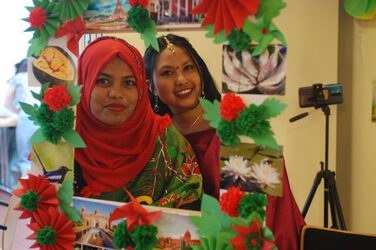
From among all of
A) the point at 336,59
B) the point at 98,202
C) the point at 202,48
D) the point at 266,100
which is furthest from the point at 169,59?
the point at 336,59

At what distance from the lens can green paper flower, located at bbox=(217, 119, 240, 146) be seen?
110 centimetres

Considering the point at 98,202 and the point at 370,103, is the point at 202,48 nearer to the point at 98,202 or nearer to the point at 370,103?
the point at 98,202

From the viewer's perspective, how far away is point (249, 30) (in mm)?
1073

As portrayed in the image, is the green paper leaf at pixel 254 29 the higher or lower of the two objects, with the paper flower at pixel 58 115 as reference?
higher

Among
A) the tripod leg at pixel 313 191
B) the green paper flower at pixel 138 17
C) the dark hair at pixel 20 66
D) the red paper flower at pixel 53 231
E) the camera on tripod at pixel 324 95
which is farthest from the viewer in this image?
the dark hair at pixel 20 66

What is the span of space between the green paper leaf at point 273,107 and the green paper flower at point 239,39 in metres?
0.16

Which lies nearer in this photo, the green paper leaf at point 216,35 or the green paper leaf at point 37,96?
the green paper leaf at point 216,35

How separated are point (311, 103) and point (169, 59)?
3.33 feet

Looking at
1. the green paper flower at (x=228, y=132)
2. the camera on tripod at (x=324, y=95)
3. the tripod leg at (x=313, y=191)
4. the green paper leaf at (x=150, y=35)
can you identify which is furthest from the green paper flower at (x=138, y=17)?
the tripod leg at (x=313, y=191)

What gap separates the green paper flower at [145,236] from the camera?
3.96 feet

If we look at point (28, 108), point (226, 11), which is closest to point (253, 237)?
point (226, 11)

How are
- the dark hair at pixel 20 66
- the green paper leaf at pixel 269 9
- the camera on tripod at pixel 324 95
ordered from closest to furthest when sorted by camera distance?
1. the green paper leaf at pixel 269 9
2. the camera on tripod at pixel 324 95
3. the dark hair at pixel 20 66

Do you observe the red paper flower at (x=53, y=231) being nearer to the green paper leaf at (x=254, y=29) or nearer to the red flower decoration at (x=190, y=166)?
the red flower decoration at (x=190, y=166)

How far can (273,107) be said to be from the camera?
1060 mm
